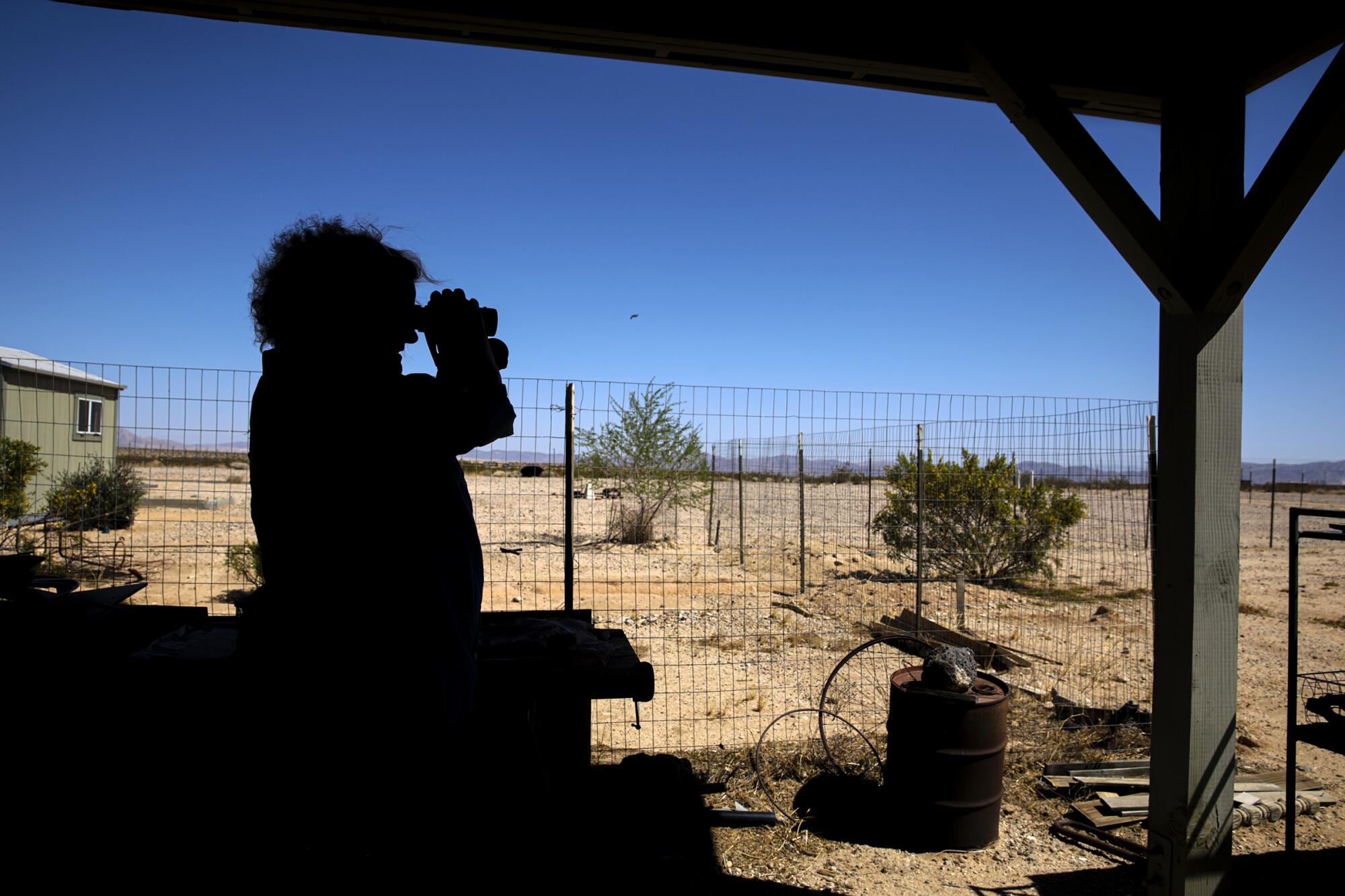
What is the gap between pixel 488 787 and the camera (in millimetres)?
1545

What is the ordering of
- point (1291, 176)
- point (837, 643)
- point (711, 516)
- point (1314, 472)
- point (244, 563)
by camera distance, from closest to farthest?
point (1291, 176) < point (837, 643) < point (244, 563) < point (711, 516) < point (1314, 472)

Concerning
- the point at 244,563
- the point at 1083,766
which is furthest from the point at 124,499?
the point at 1083,766

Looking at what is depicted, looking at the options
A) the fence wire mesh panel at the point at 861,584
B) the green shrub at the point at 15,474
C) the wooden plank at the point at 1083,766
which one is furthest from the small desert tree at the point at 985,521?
the green shrub at the point at 15,474

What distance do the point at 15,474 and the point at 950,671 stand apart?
13151 millimetres

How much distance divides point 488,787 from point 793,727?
12.5 feet

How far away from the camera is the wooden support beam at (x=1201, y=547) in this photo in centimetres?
229

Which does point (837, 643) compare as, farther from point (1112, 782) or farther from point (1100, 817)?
point (1100, 817)

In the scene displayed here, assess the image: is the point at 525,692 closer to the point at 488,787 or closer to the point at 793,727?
the point at 488,787

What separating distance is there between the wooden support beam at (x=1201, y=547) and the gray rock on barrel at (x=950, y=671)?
1.30 m

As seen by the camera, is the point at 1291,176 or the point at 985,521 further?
the point at 985,521

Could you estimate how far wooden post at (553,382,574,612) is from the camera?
4.01 m

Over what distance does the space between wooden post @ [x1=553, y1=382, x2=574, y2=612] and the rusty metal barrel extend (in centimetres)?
190

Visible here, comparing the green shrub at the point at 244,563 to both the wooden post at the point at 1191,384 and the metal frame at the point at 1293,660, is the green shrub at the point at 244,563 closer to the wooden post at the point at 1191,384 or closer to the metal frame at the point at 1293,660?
the wooden post at the point at 1191,384

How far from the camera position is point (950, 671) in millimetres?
3662
